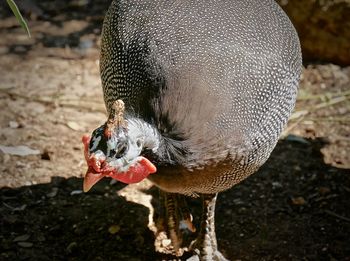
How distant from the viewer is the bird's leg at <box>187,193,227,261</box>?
9.14 ft

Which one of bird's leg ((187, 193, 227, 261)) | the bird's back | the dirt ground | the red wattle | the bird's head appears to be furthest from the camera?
the dirt ground

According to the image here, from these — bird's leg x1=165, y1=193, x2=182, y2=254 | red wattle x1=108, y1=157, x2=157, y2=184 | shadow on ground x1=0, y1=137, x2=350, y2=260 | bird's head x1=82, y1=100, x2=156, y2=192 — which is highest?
bird's head x1=82, y1=100, x2=156, y2=192

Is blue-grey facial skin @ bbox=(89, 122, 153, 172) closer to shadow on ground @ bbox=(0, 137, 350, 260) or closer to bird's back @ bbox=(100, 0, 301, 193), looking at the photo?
bird's back @ bbox=(100, 0, 301, 193)

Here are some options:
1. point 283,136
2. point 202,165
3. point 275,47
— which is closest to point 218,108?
point 202,165

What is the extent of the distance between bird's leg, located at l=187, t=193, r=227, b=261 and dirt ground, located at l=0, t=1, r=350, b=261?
0.09 meters

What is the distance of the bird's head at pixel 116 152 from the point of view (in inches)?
80.1

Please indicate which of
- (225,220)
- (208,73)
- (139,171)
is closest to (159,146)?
(139,171)

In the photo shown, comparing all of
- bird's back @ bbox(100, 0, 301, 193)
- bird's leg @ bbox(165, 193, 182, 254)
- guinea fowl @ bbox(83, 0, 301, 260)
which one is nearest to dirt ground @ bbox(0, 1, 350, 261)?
bird's leg @ bbox(165, 193, 182, 254)

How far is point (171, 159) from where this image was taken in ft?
7.27

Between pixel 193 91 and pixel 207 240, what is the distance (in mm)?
845

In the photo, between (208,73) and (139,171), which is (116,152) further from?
(208,73)

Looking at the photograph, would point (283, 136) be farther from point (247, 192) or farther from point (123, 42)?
point (123, 42)

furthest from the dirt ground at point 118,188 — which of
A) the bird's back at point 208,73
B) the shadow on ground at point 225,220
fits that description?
the bird's back at point 208,73

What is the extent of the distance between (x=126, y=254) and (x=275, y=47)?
1134mm
